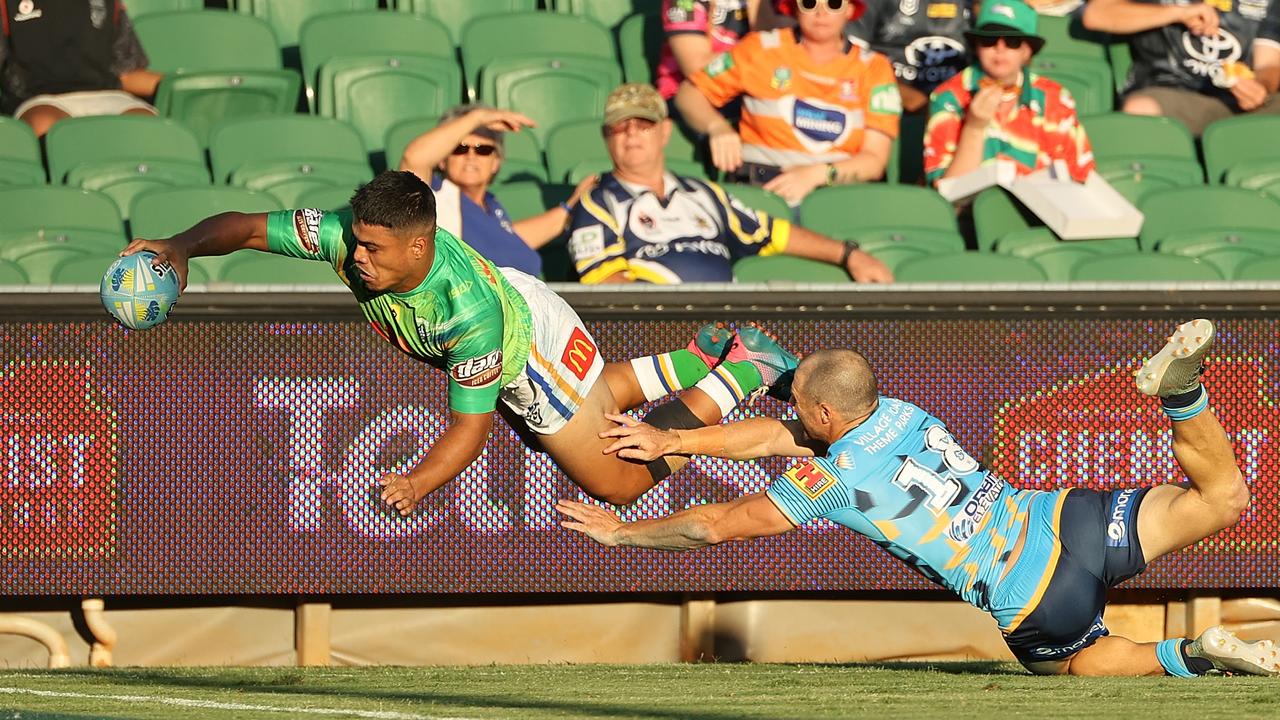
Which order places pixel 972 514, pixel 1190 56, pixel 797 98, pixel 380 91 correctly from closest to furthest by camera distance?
pixel 972 514 → pixel 797 98 → pixel 380 91 → pixel 1190 56

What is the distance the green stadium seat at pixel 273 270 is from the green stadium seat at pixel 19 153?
1687mm

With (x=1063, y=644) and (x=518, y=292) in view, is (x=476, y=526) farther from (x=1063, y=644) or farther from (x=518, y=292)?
(x=1063, y=644)

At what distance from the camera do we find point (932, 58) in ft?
37.6

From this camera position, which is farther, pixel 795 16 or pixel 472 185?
pixel 795 16

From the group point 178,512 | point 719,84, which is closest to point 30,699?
point 178,512

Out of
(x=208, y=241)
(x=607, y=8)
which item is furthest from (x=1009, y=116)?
(x=208, y=241)

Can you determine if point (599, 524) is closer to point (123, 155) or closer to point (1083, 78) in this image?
point (123, 155)

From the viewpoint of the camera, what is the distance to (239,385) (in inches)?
328

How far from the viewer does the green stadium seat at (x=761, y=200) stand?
9922 mm

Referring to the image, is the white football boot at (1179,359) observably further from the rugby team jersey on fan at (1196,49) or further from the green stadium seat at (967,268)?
the rugby team jersey on fan at (1196,49)

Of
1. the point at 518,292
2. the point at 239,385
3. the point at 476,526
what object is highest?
the point at 518,292

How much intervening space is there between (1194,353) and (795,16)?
5.34 m

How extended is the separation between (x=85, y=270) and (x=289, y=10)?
3.63 m

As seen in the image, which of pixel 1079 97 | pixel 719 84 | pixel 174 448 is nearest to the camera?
pixel 174 448
